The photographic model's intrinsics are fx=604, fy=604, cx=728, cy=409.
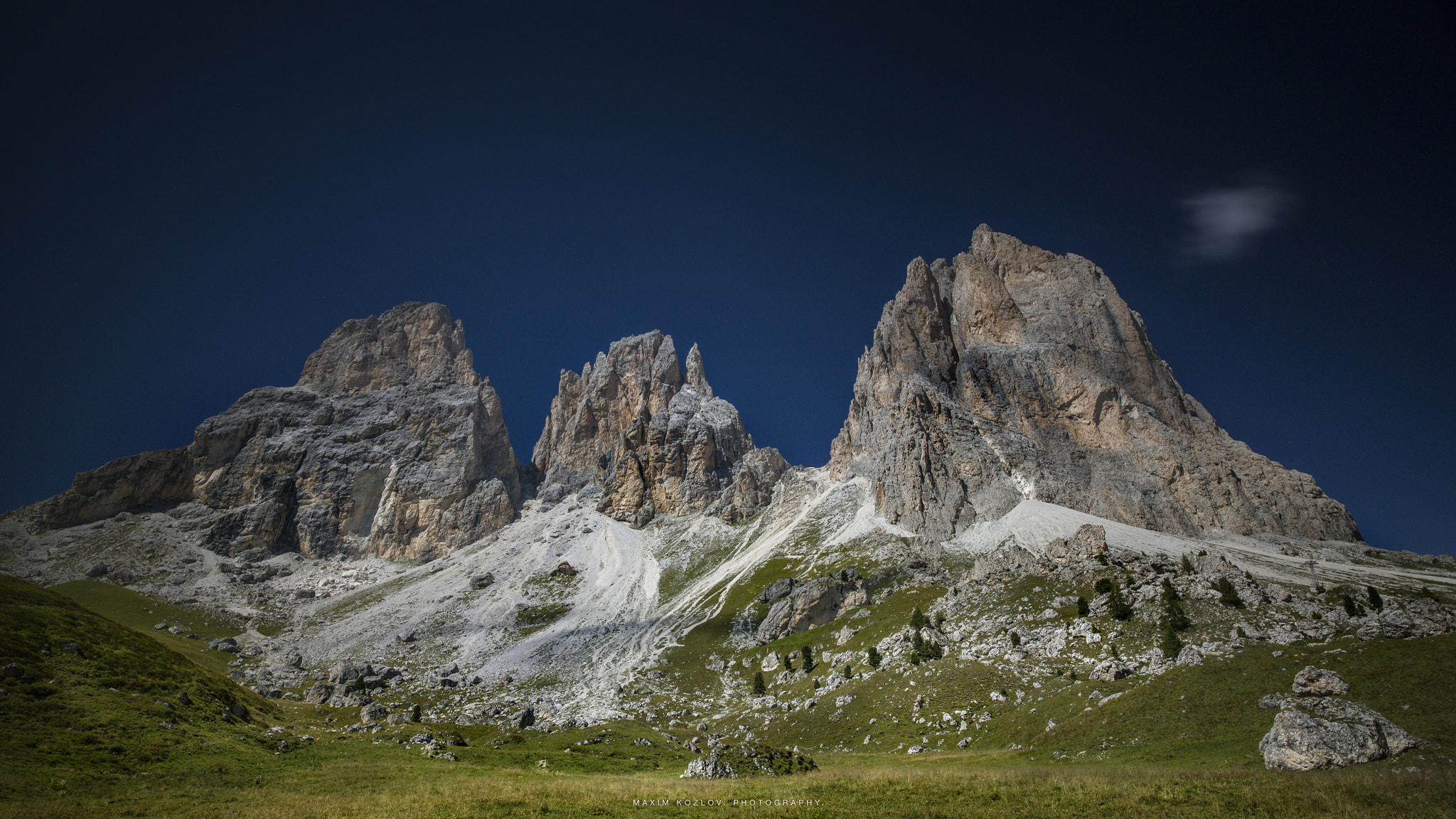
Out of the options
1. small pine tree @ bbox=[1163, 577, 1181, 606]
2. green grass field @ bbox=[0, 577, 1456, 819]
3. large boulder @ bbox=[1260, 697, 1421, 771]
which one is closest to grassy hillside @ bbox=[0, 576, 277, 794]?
green grass field @ bbox=[0, 577, 1456, 819]

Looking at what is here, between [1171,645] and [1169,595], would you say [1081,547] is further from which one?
[1171,645]

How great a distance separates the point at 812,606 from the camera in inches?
4609

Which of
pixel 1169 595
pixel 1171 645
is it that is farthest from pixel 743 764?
pixel 1169 595

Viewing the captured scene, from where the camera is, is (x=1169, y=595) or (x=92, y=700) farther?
(x=1169, y=595)

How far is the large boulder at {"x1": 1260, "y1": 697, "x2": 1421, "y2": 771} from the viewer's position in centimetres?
2509

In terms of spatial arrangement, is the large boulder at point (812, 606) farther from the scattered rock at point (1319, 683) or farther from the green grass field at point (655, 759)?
the scattered rock at point (1319, 683)

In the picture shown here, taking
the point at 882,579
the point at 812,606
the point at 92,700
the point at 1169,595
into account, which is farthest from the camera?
the point at 882,579

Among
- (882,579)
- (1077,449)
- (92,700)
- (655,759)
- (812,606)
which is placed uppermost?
(1077,449)

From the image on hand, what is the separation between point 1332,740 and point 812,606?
95112 millimetres

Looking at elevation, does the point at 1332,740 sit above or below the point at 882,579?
below

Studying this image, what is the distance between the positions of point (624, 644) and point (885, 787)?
10859cm

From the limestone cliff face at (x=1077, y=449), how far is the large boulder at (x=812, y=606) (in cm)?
3343

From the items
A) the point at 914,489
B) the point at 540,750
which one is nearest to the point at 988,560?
the point at 914,489

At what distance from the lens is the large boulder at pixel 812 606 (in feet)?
379
